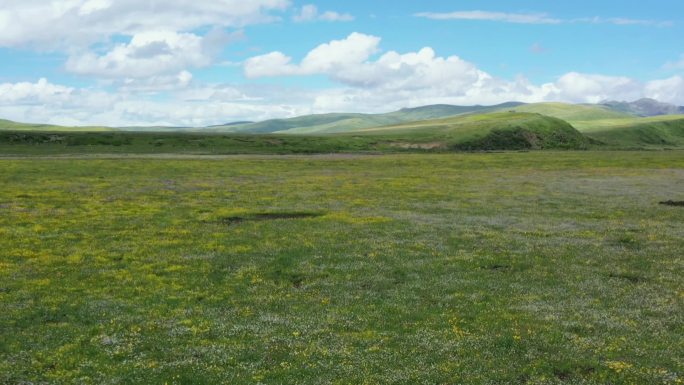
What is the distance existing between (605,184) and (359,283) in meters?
60.7

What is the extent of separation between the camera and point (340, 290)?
27078 millimetres

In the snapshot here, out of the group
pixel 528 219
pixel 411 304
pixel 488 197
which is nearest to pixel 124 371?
pixel 411 304

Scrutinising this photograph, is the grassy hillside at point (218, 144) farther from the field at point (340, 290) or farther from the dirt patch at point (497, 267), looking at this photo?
the dirt patch at point (497, 267)

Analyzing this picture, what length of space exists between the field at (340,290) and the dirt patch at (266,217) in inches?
14.4

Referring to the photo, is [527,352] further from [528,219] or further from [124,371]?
[528,219]

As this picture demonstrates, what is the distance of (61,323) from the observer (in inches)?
876

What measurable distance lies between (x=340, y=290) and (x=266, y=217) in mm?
22965

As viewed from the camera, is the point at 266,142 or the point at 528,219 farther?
the point at 266,142

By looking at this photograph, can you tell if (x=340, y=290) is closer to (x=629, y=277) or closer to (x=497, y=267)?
(x=497, y=267)

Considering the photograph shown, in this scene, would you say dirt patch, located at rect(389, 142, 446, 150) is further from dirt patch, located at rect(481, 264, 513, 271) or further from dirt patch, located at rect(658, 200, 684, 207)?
dirt patch, located at rect(481, 264, 513, 271)

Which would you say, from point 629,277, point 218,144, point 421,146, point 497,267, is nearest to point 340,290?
point 497,267

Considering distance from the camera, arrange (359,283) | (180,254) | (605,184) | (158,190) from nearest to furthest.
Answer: (359,283) → (180,254) → (158,190) → (605,184)

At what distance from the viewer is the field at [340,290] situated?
60.1ft

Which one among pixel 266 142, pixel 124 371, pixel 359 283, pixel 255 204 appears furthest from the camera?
pixel 266 142
